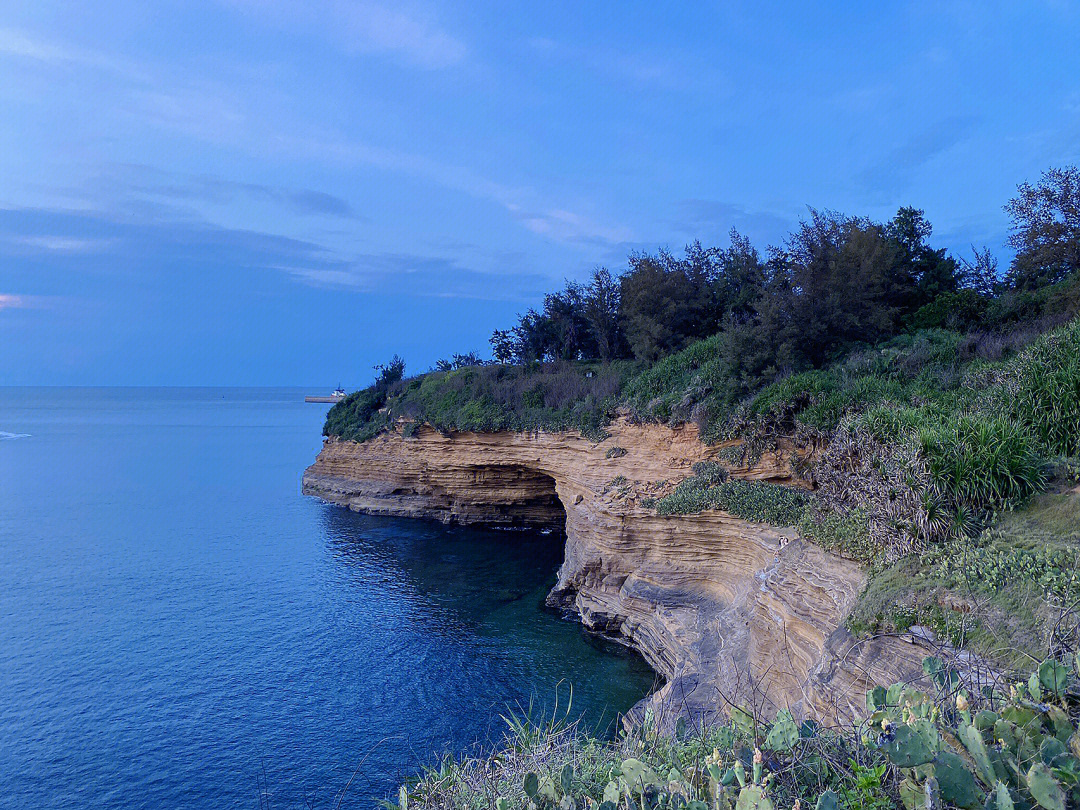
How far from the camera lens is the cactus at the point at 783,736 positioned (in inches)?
166

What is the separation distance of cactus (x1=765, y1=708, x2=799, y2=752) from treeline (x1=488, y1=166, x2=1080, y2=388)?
1529cm

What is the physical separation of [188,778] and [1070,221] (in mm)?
27702

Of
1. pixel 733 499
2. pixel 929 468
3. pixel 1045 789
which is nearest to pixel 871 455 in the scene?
pixel 929 468

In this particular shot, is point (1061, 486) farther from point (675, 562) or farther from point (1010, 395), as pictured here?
point (675, 562)

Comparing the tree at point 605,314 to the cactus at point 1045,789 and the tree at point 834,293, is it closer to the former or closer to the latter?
the tree at point 834,293

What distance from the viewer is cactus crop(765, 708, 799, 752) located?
13.8 feet

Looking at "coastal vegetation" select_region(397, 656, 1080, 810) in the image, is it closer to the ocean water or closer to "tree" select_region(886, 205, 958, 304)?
the ocean water

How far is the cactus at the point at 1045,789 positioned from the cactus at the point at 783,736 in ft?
4.31

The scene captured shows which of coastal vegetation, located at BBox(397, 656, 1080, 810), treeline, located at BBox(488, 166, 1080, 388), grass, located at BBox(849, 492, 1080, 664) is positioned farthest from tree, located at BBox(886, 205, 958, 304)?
coastal vegetation, located at BBox(397, 656, 1080, 810)

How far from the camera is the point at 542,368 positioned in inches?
1289

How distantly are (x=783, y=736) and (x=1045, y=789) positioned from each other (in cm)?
147

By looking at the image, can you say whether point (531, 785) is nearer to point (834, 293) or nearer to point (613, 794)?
point (613, 794)

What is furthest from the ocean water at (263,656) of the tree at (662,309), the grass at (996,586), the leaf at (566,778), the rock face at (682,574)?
the tree at (662,309)

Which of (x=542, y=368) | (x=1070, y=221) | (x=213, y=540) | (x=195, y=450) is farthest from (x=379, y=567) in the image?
(x=195, y=450)
